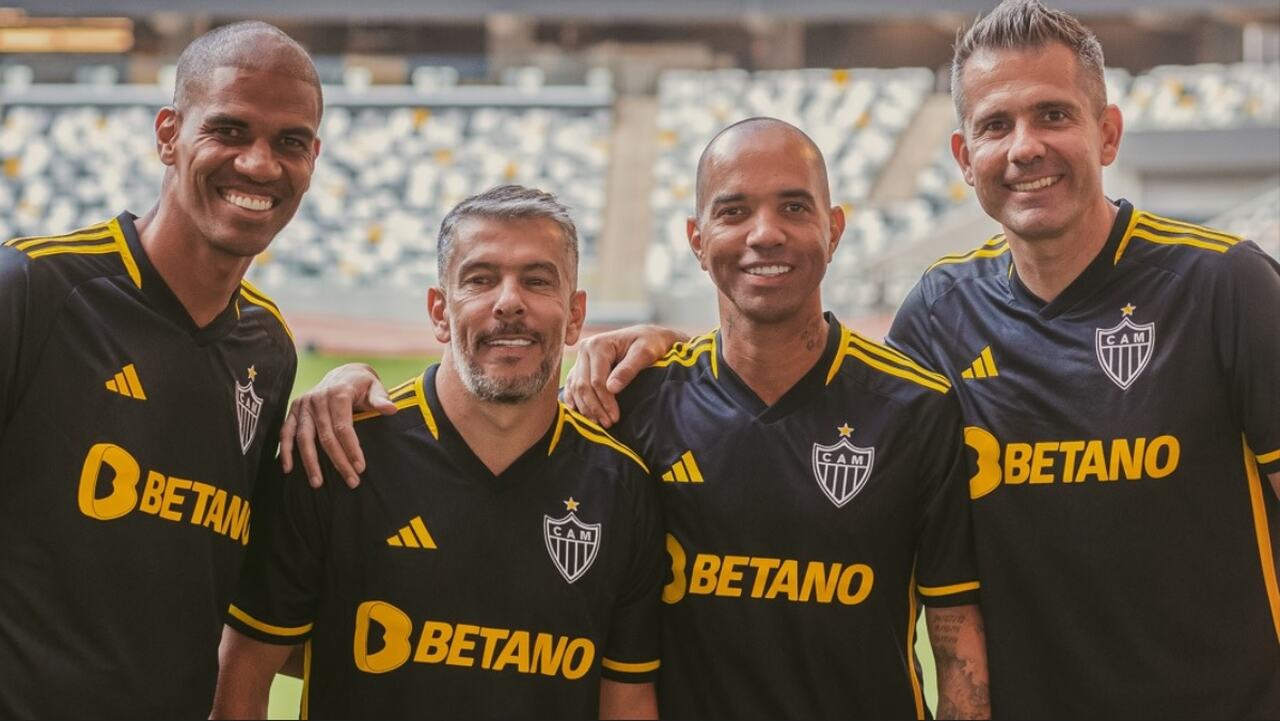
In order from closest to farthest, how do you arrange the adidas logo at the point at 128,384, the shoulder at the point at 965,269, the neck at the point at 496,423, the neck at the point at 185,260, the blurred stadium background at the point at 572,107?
the adidas logo at the point at 128,384 < the neck at the point at 185,260 < the neck at the point at 496,423 < the shoulder at the point at 965,269 < the blurred stadium background at the point at 572,107

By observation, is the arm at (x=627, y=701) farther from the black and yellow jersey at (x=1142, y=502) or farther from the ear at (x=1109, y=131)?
the ear at (x=1109, y=131)

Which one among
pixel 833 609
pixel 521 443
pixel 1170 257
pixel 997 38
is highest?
pixel 997 38

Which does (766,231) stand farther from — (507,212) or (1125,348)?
(1125,348)

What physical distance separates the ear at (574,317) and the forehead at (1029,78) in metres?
0.98

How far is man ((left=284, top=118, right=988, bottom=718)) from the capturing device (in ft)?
9.23

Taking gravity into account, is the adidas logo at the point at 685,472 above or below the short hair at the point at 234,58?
below

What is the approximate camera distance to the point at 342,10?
72.4 ft

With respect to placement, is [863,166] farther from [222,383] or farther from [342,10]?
[222,383]

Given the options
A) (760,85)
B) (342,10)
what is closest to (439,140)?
(342,10)

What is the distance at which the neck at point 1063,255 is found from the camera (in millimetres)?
2877

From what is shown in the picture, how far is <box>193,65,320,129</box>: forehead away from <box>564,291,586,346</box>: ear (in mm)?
702

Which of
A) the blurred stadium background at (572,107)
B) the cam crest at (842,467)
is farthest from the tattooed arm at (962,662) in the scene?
the blurred stadium background at (572,107)

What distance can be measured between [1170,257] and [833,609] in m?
1.08

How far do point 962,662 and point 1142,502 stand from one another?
527 mm
